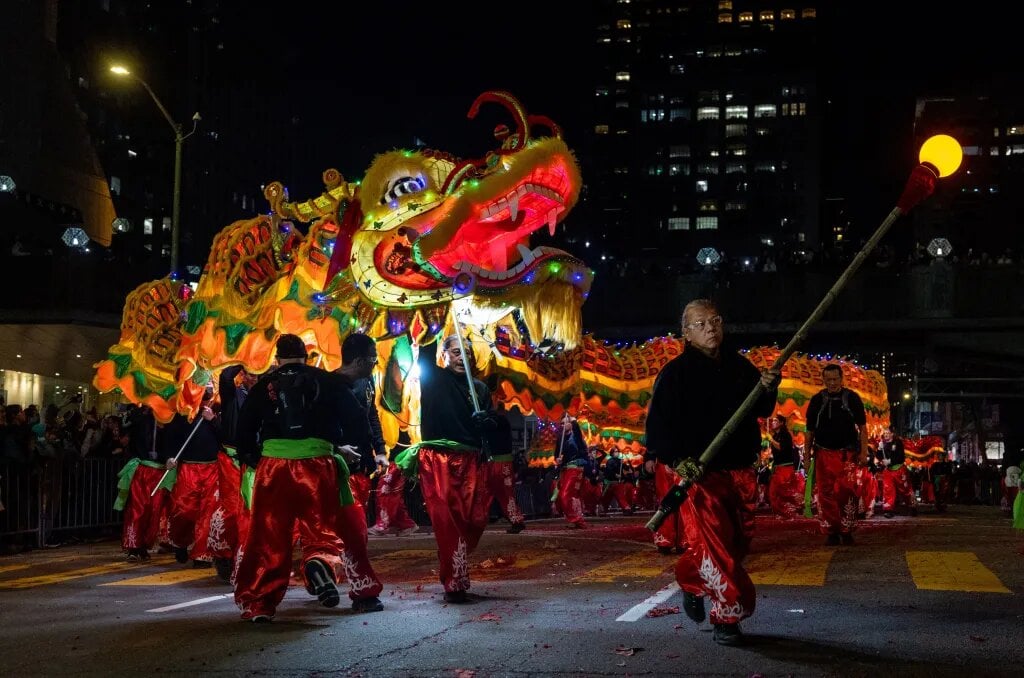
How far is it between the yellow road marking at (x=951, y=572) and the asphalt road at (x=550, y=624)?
0.02 m

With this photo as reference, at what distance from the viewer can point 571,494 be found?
20.2 m

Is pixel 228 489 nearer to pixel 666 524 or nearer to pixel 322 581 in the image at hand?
pixel 322 581

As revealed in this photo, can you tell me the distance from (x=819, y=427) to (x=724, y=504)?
7.01 metres

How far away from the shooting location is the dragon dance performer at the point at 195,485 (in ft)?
42.4

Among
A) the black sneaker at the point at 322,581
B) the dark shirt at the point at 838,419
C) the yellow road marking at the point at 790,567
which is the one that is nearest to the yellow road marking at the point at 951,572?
the yellow road marking at the point at 790,567

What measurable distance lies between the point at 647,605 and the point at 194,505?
20.2 feet

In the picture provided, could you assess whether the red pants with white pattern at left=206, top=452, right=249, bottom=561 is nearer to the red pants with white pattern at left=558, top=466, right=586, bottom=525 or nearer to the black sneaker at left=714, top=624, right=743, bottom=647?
the black sneaker at left=714, top=624, right=743, bottom=647

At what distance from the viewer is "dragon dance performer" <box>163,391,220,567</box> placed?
12922mm

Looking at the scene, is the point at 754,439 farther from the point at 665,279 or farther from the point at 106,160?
the point at 106,160

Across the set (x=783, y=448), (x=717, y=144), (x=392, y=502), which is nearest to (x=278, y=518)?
(x=392, y=502)

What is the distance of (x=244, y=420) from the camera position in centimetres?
835

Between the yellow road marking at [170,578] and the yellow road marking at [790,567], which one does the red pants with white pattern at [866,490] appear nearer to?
the yellow road marking at [790,567]

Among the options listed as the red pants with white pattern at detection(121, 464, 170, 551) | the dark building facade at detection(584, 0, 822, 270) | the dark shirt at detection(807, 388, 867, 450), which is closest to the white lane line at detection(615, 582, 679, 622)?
the dark shirt at detection(807, 388, 867, 450)

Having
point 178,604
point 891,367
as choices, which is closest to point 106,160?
point 891,367
